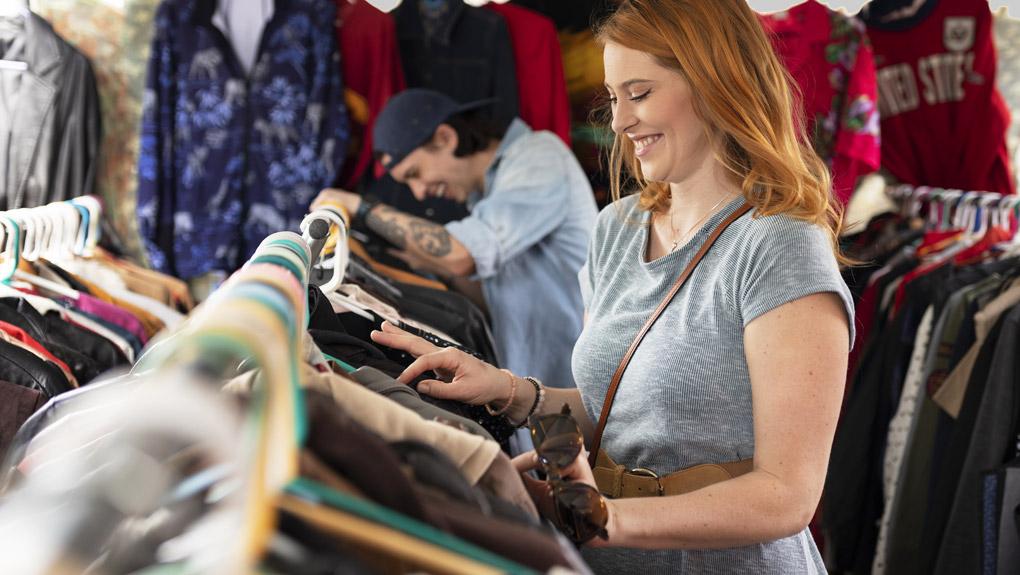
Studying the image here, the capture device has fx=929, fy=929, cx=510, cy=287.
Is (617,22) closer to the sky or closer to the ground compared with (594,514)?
closer to the sky

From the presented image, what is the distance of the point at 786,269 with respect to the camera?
1.14 m

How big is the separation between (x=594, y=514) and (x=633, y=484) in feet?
1.02

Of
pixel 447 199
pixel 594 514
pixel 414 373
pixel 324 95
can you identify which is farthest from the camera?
pixel 324 95

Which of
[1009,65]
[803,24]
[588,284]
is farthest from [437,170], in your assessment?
[1009,65]

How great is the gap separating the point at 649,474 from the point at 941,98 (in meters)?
2.69

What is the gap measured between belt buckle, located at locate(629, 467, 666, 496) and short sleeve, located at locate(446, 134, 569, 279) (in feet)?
3.81

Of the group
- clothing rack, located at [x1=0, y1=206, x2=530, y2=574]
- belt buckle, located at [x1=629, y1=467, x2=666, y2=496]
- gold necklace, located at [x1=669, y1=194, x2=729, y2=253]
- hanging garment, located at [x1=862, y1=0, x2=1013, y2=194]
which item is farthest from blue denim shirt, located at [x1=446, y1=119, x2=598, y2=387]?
clothing rack, located at [x1=0, y1=206, x2=530, y2=574]

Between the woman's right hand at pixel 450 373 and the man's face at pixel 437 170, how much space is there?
1.27 meters

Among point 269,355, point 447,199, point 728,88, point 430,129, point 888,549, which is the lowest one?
point 888,549

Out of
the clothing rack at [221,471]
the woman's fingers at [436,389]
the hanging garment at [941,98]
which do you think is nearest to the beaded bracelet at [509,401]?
the woman's fingers at [436,389]

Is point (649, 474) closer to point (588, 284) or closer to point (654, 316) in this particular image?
point (654, 316)

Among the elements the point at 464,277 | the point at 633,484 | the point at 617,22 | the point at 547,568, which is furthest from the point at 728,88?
the point at 464,277

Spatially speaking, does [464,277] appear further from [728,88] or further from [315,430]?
[315,430]

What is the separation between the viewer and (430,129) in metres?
2.51
